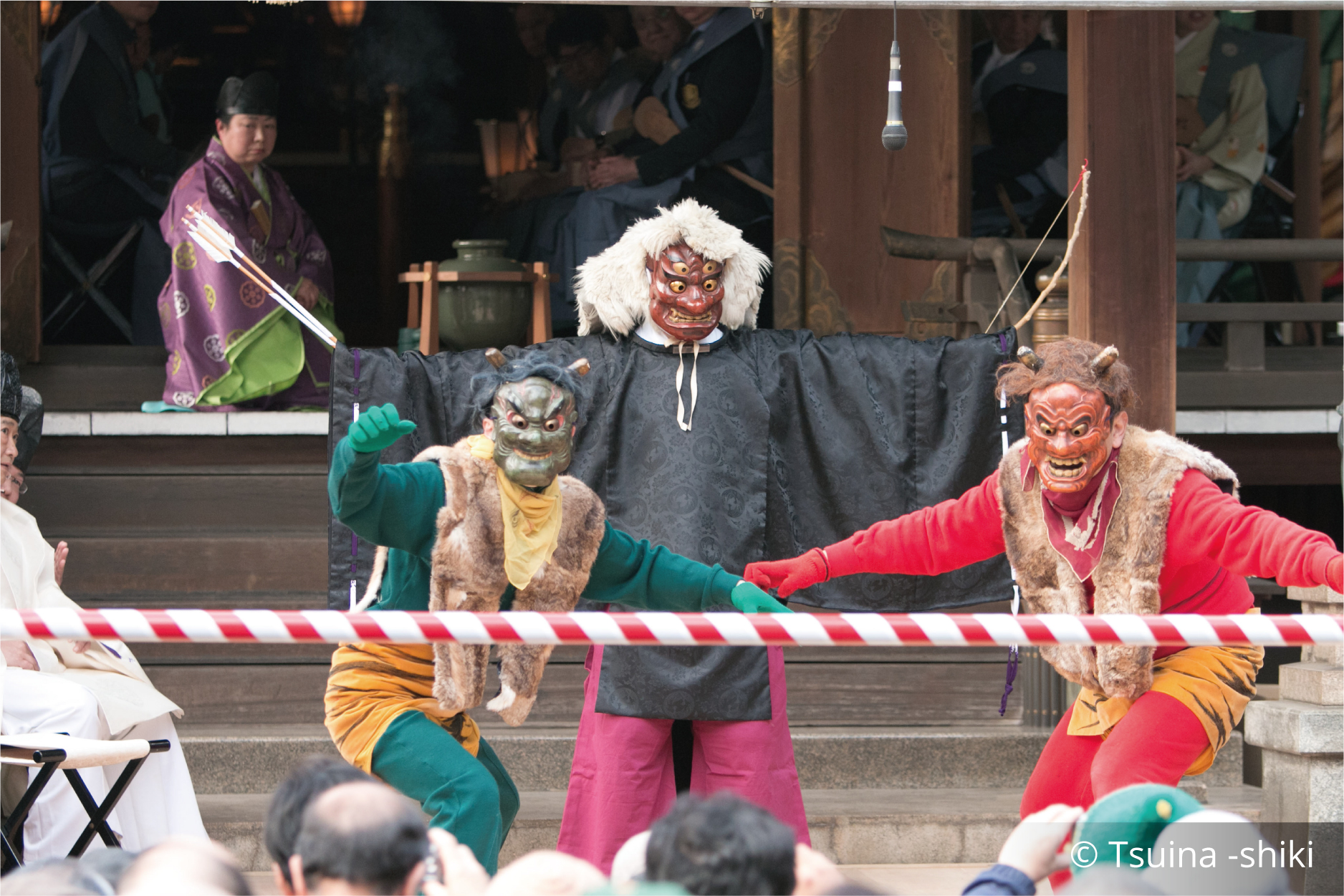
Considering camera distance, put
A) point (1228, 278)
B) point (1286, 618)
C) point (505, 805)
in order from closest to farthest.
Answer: point (1286, 618), point (505, 805), point (1228, 278)

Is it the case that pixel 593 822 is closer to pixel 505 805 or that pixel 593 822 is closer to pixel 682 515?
pixel 505 805

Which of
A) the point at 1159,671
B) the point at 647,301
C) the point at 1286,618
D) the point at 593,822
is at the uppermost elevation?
the point at 647,301

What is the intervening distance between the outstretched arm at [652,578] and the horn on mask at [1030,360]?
0.86 metres

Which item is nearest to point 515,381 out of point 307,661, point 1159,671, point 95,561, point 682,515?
point 682,515

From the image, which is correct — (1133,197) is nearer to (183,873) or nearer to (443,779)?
(443,779)

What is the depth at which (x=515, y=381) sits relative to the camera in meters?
3.44

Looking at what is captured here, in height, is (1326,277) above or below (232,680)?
above

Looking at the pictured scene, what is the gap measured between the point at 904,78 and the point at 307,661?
11.6 ft

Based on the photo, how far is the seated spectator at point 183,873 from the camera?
6.38 ft

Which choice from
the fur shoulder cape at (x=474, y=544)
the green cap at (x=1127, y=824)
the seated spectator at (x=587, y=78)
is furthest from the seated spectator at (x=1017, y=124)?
the green cap at (x=1127, y=824)

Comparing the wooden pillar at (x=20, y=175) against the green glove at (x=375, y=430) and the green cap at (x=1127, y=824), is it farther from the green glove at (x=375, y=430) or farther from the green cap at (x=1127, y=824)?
the green cap at (x=1127, y=824)

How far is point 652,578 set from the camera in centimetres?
368

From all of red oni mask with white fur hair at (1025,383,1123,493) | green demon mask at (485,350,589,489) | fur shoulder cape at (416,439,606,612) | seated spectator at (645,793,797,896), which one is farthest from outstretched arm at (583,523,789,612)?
seated spectator at (645,793,797,896)

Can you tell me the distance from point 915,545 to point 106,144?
17.6 feet
